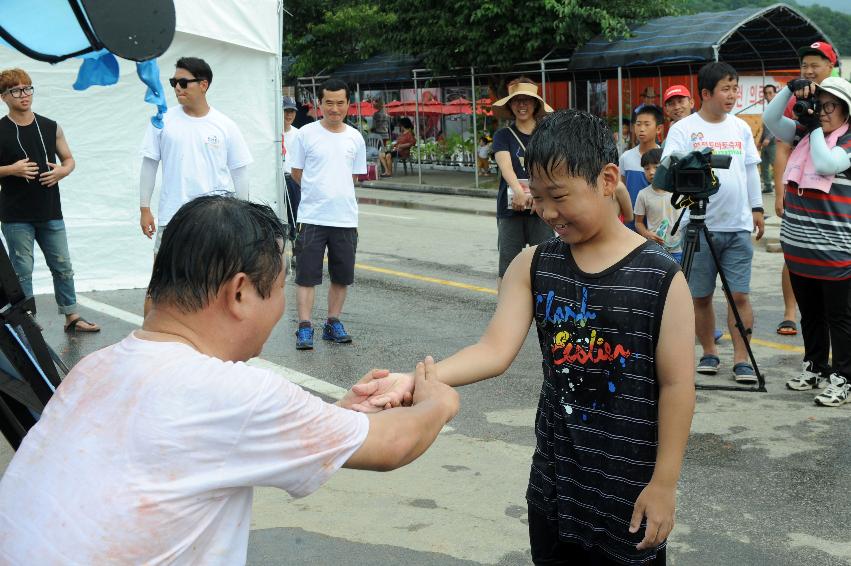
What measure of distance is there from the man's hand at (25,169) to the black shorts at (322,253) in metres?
1.95

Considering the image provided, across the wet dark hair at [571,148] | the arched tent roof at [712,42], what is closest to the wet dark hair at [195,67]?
the wet dark hair at [571,148]

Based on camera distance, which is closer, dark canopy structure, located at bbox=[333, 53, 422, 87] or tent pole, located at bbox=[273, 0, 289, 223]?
tent pole, located at bbox=[273, 0, 289, 223]

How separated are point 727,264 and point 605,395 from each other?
165 inches

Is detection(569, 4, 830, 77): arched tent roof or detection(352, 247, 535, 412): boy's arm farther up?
detection(569, 4, 830, 77): arched tent roof

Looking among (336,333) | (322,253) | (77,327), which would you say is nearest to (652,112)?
(322,253)

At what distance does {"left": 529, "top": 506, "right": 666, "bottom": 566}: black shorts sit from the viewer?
2732mm

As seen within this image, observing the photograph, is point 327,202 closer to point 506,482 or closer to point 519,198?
point 519,198

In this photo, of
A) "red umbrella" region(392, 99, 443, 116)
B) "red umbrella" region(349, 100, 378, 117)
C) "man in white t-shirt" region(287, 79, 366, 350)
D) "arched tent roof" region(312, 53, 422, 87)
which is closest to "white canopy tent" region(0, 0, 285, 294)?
"man in white t-shirt" region(287, 79, 366, 350)

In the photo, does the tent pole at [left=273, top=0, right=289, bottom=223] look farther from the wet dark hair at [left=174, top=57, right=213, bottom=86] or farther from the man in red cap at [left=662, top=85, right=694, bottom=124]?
the man in red cap at [left=662, top=85, right=694, bottom=124]

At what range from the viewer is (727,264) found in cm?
→ 654

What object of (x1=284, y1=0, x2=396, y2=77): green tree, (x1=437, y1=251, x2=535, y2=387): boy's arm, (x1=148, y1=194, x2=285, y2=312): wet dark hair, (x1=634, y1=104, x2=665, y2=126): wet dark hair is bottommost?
(x1=437, y1=251, x2=535, y2=387): boy's arm

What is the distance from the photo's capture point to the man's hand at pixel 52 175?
7418 millimetres

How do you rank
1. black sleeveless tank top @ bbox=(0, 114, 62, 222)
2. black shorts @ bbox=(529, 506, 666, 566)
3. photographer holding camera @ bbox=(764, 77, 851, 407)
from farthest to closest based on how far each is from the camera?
black sleeveless tank top @ bbox=(0, 114, 62, 222) < photographer holding camera @ bbox=(764, 77, 851, 407) < black shorts @ bbox=(529, 506, 666, 566)

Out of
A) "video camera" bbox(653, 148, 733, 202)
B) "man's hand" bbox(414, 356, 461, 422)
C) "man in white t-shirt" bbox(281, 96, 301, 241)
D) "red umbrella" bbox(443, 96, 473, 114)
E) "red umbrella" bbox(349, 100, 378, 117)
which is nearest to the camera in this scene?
"man's hand" bbox(414, 356, 461, 422)
